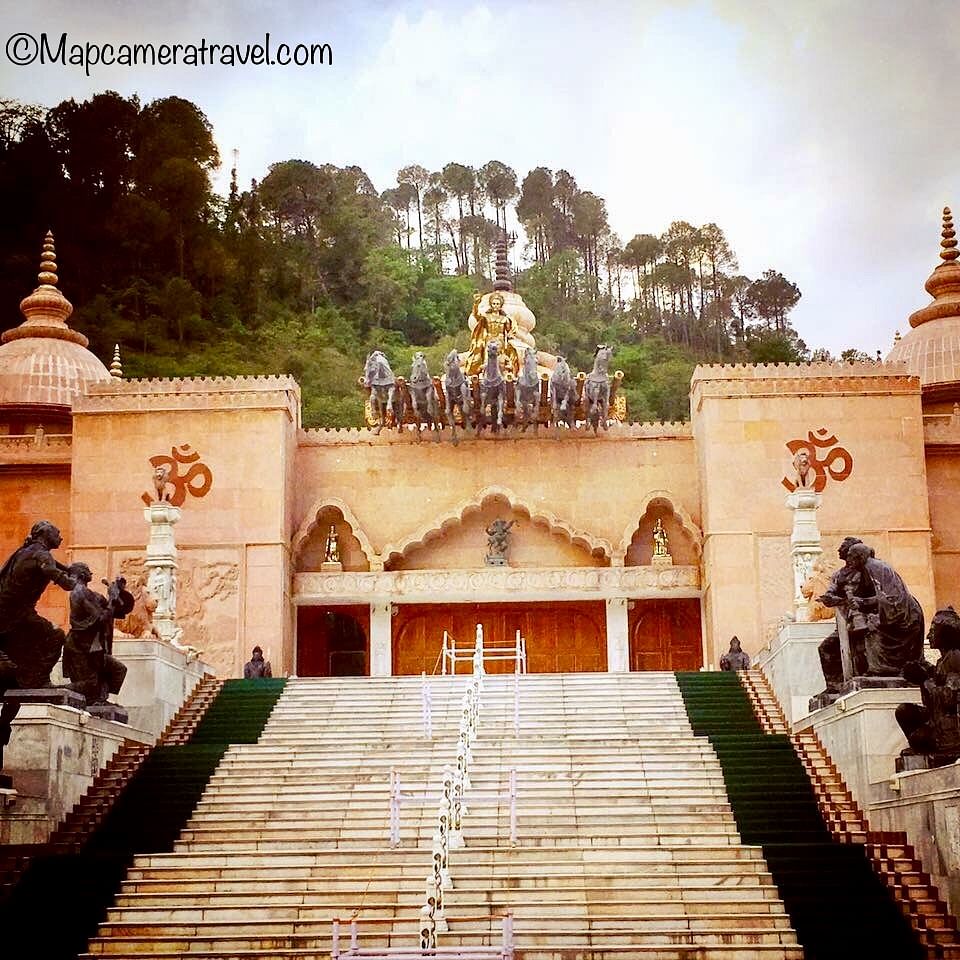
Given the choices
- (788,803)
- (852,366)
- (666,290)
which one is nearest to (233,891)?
(788,803)

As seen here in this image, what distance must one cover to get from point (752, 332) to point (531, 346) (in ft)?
131

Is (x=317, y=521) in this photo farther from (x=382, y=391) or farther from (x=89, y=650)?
(x=89, y=650)

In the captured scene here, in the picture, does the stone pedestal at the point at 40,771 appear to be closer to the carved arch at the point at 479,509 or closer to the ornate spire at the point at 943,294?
the carved arch at the point at 479,509

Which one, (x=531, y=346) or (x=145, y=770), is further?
(x=531, y=346)

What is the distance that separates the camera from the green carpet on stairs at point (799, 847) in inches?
484

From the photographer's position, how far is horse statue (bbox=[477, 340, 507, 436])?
93.4 feet

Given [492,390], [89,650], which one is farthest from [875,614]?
[492,390]

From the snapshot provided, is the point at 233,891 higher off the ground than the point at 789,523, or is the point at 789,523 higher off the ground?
the point at 789,523

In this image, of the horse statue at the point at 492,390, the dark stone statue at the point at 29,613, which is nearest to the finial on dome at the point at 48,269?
the horse statue at the point at 492,390

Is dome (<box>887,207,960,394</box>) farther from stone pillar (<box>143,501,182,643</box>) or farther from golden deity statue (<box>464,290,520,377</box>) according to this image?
stone pillar (<box>143,501,182,643</box>)

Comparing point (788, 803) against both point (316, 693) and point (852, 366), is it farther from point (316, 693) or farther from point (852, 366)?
point (852, 366)

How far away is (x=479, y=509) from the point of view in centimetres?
2920

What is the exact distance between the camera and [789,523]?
2733 cm

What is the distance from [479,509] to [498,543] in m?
0.81
